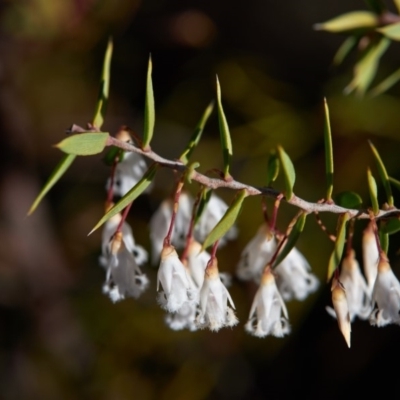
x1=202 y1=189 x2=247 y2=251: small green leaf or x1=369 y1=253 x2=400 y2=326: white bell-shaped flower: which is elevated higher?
x1=202 y1=189 x2=247 y2=251: small green leaf

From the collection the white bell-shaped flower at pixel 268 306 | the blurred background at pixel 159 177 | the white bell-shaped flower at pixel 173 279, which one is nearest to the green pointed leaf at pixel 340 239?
the white bell-shaped flower at pixel 268 306

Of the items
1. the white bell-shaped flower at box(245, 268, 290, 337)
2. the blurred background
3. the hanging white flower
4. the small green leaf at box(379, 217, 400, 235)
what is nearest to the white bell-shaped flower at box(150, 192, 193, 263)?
the white bell-shaped flower at box(245, 268, 290, 337)

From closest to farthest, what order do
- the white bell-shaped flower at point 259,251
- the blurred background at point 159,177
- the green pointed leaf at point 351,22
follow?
1. the green pointed leaf at point 351,22
2. the white bell-shaped flower at point 259,251
3. the blurred background at point 159,177

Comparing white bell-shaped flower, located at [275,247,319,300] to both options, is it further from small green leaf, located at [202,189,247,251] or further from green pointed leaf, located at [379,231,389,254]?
small green leaf, located at [202,189,247,251]

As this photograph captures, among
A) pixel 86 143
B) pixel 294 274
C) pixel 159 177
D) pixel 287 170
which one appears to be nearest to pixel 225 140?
pixel 287 170

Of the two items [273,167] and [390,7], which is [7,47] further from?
[273,167]

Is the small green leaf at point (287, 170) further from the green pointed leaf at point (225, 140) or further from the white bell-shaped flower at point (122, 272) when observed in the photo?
the white bell-shaped flower at point (122, 272)

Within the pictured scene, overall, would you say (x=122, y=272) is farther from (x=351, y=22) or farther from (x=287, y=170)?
(x=351, y=22)
